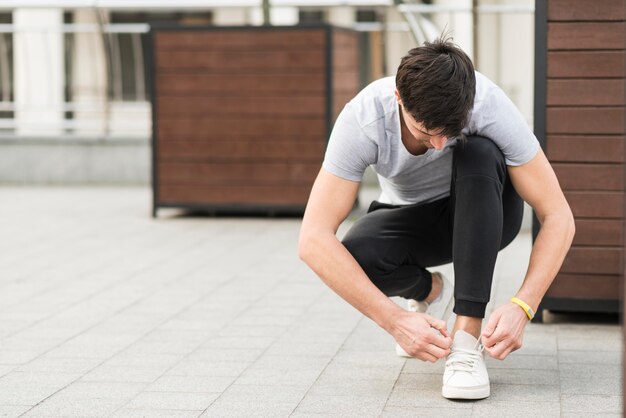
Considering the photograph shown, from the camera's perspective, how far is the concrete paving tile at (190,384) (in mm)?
3584

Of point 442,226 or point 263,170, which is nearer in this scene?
point 442,226

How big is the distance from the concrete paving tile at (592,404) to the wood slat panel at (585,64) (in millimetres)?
1433

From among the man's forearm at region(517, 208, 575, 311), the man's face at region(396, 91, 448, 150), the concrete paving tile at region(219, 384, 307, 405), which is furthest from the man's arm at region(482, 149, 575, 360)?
the concrete paving tile at region(219, 384, 307, 405)

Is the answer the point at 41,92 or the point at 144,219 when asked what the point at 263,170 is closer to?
the point at 144,219

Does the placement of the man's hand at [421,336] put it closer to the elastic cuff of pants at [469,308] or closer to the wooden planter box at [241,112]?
the elastic cuff of pants at [469,308]

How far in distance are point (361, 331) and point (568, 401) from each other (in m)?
1.21

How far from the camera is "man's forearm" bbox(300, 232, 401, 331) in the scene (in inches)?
131

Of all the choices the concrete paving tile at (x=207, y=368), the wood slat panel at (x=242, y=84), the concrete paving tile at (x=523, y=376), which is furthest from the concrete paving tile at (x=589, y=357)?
the wood slat panel at (x=242, y=84)

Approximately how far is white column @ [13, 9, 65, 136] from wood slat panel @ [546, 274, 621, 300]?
7.70m

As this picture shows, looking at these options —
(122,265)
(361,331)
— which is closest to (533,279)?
(361,331)

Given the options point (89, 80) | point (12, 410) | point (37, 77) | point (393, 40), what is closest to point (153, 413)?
point (12, 410)

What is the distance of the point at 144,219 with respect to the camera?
8.39m

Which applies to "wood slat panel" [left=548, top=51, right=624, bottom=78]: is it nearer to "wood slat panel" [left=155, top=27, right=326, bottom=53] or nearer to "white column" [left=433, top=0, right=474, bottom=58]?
"wood slat panel" [left=155, top=27, right=326, bottom=53]

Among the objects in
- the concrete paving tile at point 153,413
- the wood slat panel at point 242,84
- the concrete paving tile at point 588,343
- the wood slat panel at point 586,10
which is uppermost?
the wood slat panel at point 586,10
